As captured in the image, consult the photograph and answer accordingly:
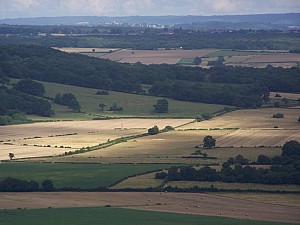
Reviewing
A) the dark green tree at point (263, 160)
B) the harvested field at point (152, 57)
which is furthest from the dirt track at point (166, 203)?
the harvested field at point (152, 57)

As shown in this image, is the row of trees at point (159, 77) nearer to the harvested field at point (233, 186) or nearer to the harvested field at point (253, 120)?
Answer: the harvested field at point (253, 120)

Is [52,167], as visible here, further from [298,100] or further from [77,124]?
[298,100]

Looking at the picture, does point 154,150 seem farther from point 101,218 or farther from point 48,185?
point 101,218

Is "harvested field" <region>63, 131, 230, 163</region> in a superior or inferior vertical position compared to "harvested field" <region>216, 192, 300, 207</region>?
superior

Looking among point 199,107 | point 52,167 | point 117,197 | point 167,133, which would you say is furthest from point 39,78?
point 117,197

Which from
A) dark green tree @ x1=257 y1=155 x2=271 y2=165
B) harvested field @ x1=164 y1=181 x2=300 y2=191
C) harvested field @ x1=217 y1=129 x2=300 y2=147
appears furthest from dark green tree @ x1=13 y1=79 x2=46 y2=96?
harvested field @ x1=164 y1=181 x2=300 y2=191

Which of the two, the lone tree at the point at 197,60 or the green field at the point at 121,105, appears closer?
the green field at the point at 121,105

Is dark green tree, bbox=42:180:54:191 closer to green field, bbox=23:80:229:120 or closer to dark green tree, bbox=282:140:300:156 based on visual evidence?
dark green tree, bbox=282:140:300:156
